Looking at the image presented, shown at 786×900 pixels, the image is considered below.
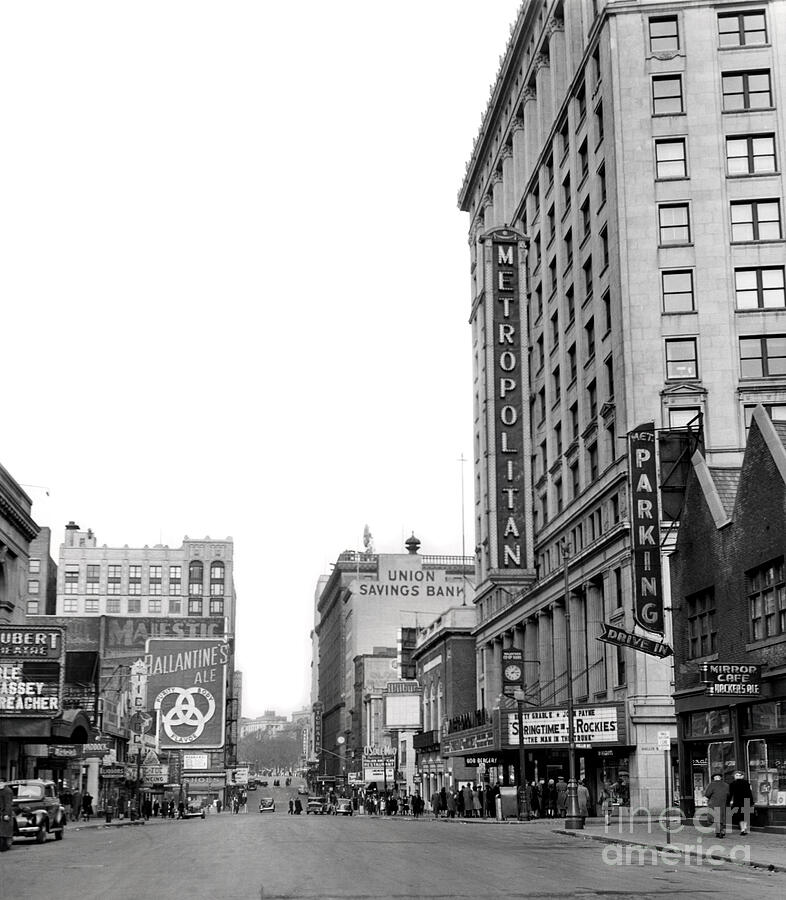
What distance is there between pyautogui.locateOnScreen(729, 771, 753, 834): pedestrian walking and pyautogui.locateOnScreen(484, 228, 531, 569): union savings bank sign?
37.2 m

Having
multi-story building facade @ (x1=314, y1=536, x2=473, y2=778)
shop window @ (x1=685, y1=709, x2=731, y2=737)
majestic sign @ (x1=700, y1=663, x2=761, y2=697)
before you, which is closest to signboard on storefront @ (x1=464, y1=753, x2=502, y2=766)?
shop window @ (x1=685, y1=709, x2=731, y2=737)

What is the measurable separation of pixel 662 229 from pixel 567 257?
36.8 ft

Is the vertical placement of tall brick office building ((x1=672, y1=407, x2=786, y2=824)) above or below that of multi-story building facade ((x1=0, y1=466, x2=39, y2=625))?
below

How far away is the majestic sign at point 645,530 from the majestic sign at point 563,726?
7.01 meters

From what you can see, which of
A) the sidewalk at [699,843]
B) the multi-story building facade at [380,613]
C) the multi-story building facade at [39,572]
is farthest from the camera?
the multi-story building facade at [39,572]

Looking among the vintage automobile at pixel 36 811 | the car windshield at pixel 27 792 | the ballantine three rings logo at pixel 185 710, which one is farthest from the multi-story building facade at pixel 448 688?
A: the car windshield at pixel 27 792

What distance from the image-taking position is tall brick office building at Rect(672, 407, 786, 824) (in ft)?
115

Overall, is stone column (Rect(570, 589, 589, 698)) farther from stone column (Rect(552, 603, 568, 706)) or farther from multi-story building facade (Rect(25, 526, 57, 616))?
multi-story building facade (Rect(25, 526, 57, 616))

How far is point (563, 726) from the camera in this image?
5878cm

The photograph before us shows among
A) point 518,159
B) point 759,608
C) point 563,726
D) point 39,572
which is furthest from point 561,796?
point 39,572

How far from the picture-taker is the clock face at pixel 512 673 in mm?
63234

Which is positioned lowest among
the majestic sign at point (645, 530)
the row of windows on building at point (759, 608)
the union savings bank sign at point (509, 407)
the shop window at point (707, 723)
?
the shop window at point (707, 723)

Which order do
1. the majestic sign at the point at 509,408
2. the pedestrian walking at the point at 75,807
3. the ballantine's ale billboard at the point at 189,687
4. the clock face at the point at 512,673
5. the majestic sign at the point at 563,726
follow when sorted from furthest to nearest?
1. the majestic sign at the point at 509,408
2. the pedestrian walking at the point at 75,807
3. the clock face at the point at 512,673
4. the ballantine's ale billboard at the point at 189,687
5. the majestic sign at the point at 563,726

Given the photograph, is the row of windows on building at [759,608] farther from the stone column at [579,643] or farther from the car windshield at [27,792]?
the car windshield at [27,792]
